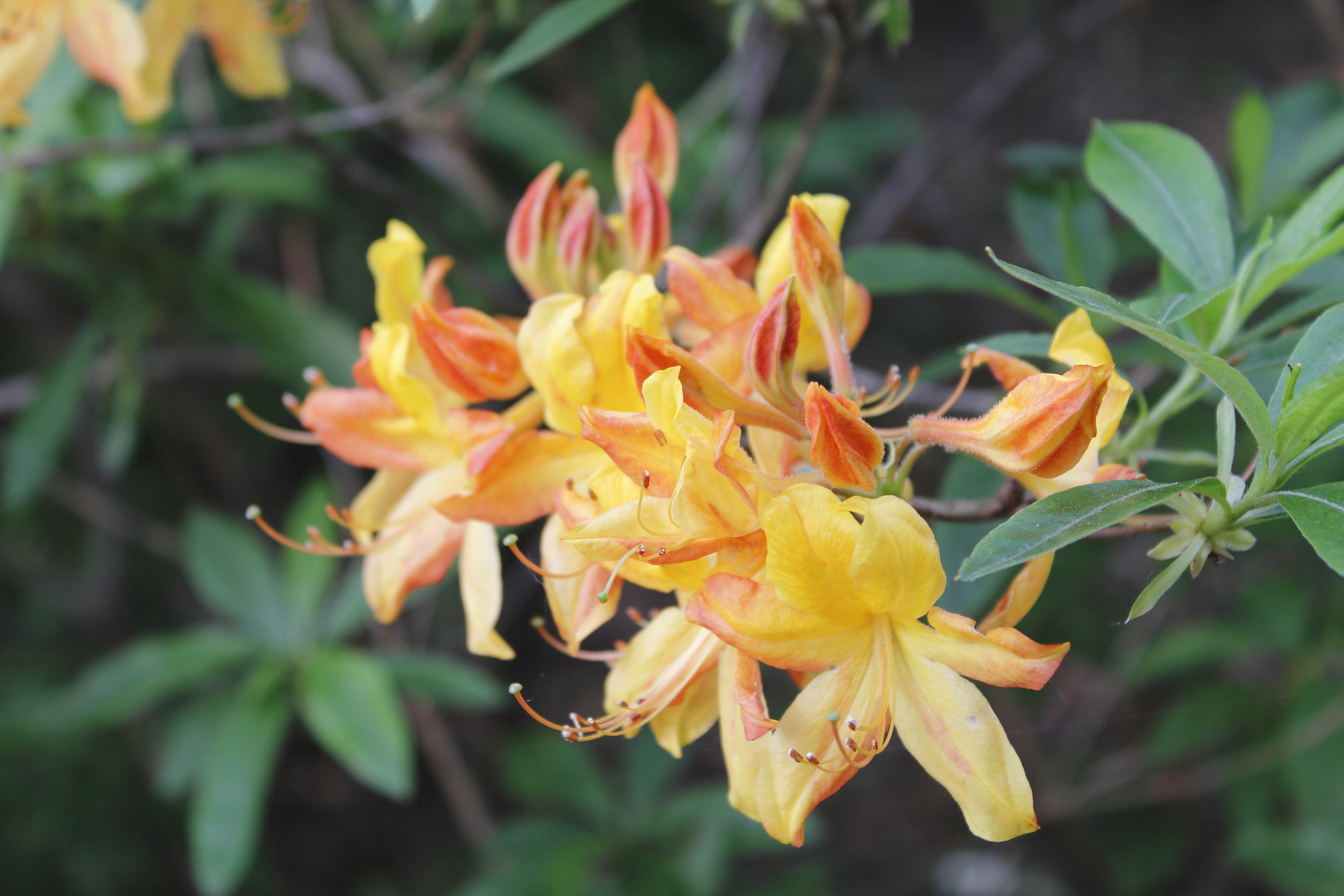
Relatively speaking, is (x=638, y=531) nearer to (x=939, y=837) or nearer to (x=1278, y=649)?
(x=1278, y=649)

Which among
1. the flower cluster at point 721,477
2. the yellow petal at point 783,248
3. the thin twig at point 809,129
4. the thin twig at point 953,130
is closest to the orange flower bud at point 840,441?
the flower cluster at point 721,477

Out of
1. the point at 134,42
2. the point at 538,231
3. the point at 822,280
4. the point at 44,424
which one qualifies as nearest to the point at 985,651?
the point at 822,280

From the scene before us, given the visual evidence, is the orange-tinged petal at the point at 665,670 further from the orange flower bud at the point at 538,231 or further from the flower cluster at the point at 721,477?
the orange flower bud at the point at 538,231

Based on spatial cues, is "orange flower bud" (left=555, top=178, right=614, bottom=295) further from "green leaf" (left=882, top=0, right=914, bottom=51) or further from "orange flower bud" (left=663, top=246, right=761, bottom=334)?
"green leaf" (left=882, top=0, right=914, bottom=51)

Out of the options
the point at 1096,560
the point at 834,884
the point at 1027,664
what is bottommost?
the point at 834,884

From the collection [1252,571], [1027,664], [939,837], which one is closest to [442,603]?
[939,837]

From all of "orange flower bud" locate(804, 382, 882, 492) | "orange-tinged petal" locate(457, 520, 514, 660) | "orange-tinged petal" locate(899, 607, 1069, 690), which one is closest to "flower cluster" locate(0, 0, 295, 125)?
"orange-tinged petal" locate(457, 520, 514, 660)
